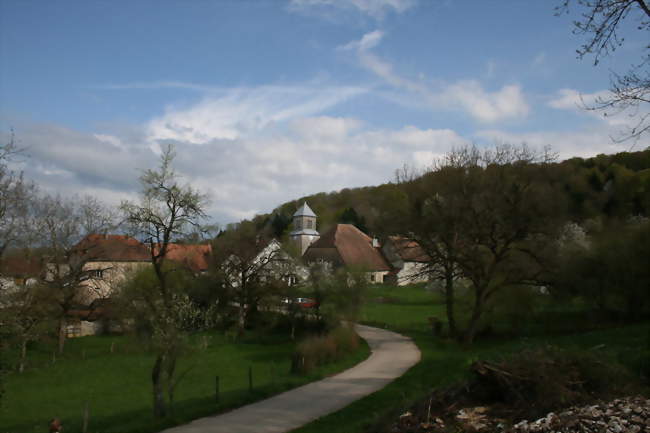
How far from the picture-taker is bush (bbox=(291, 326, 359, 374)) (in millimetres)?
18566

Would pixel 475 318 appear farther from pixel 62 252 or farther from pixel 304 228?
→ pixel 304 228

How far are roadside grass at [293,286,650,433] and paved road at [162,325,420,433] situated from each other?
557 mm

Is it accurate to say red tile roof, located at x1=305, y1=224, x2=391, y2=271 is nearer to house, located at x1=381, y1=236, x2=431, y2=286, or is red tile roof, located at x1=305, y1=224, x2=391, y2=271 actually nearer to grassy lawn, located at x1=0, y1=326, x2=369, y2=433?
grassy lawn, located at x1=0, y1=326, x2=369, y2=433

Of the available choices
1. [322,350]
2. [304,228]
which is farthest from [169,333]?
[304,228]

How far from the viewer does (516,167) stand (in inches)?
877

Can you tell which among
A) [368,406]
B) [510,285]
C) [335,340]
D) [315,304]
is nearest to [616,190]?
[510,285]

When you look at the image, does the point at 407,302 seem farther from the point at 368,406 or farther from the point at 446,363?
the point at 368,406

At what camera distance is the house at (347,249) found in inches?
2527

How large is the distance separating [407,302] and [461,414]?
40.9 m

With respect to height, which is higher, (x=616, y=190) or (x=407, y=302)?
(x=616, y=190)

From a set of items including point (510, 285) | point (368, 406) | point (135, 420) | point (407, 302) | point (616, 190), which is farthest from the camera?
point (407, 302)

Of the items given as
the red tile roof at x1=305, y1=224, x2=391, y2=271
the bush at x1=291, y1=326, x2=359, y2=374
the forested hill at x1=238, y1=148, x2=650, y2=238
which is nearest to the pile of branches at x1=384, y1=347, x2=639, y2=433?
the forested hill at x1=238, y1=148, x2=650, y2=238

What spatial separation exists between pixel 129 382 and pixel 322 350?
30.1ft

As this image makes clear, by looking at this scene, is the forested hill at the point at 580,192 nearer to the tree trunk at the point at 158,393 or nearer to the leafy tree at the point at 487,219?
Result: the leafy tree at the point at 487,219
